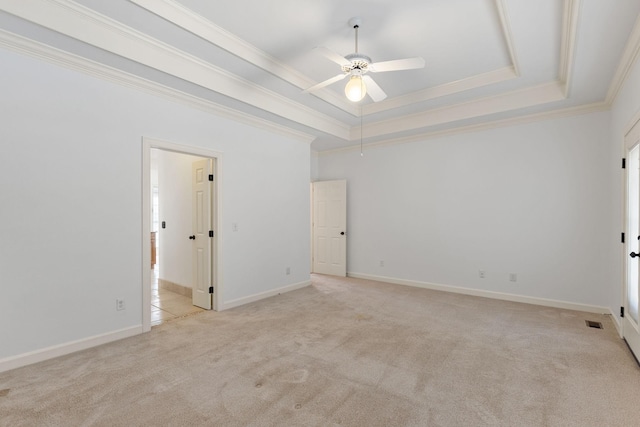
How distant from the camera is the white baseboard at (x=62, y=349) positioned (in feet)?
8.39

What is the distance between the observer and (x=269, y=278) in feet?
16.1

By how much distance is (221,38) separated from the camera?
9.84 feet

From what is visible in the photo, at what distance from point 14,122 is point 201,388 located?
267 cm

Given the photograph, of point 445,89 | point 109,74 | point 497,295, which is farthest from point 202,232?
point 497,295

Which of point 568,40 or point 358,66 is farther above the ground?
point 568,40

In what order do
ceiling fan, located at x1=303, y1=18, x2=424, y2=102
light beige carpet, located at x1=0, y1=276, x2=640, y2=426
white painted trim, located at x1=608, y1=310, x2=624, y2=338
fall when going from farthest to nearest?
1. white painted trim, located at x1=608, y1=310, x2=624, y2=338
2. ceiling fan, located at x1=303, y1=18, x2=424, y2=102
3. light beige carpet, located at x1=0, y1=276, x2=640, y2=426

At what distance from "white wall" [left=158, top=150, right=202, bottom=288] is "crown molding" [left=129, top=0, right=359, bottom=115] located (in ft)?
6.25

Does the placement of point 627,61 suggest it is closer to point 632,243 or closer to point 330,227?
point 632,243

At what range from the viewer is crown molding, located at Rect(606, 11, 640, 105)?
8.39 feet

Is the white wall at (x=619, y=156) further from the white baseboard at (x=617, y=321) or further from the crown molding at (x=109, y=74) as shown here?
the crown molding at (x=109, y=74)

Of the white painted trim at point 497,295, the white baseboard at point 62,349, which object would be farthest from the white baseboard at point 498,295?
the white baseboard at point 62,349

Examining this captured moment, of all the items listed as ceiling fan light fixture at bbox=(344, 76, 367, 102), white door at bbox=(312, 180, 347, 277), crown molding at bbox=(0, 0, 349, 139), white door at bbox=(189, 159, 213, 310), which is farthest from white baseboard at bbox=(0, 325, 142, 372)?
white door at bbox=(312, 180, 347, 277)

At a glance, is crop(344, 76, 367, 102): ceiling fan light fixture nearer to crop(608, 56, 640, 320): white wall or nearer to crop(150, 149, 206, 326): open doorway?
crop(608, 56, 640, 320): white wall

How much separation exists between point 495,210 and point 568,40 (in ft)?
8.43
